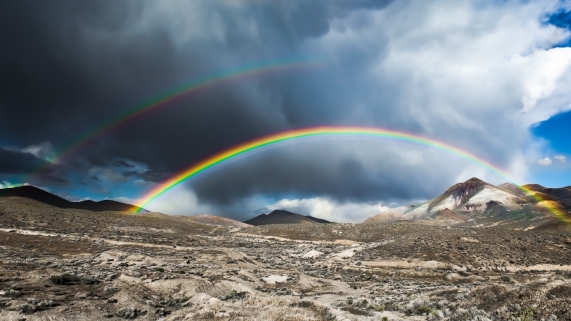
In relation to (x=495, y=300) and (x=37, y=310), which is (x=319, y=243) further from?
(x=37, y=310)

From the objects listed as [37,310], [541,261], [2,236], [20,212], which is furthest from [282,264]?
[20,212]

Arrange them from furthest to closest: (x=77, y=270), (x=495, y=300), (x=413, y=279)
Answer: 1. (x=413, y=279)
2. (x=77, y=270)
3. (x=495, y=300)

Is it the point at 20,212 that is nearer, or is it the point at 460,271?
the point at 460,271

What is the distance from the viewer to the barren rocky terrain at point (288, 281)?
48.3 ft

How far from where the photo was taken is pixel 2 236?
41031 mm

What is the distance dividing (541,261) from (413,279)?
20.5m

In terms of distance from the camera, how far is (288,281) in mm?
30062

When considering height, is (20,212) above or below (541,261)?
above

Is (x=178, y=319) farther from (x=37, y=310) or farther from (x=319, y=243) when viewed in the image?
(x=319, y=243)

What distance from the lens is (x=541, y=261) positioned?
40750mm

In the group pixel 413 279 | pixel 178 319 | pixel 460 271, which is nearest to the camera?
pixel 178 319

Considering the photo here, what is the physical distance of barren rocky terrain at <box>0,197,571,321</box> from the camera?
14.7m

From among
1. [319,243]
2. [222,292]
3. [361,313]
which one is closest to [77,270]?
[222,292]

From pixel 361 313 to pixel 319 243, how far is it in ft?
175
